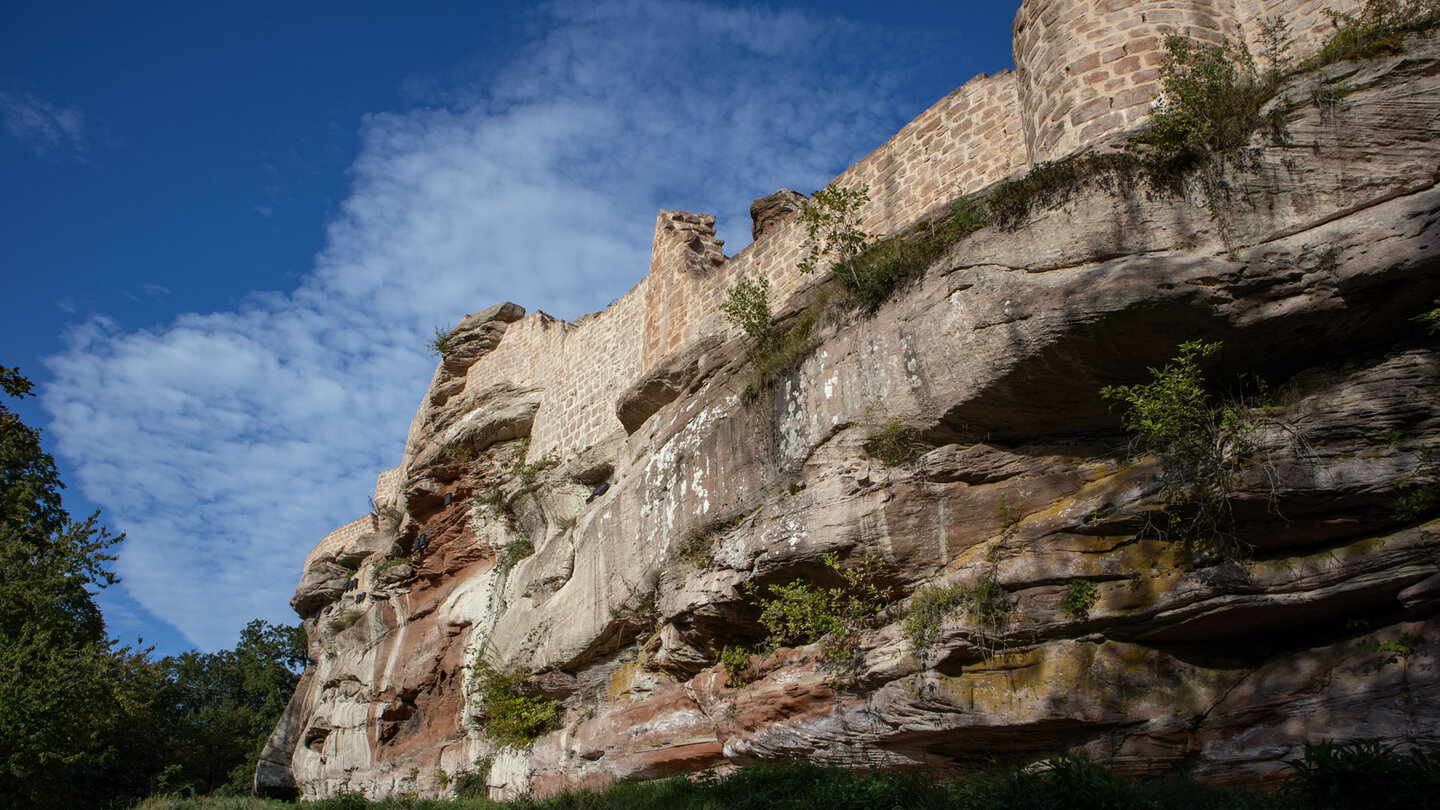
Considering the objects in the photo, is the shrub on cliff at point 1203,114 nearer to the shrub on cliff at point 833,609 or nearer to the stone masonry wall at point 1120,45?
the stone masonry wall at point 1120,45

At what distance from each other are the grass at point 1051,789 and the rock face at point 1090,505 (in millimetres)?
314

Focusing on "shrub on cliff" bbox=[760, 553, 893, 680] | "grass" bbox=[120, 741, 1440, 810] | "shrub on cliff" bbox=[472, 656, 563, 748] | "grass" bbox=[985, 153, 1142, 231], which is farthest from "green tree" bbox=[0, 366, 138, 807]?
"grass" bbox=[985, 153, 1142, 231]

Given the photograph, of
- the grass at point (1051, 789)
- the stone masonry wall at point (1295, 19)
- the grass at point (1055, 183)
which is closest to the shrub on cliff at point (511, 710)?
the grass at point (1051, 789)

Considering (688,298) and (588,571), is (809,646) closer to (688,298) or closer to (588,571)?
(588,571)

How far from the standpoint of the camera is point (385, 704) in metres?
16.3

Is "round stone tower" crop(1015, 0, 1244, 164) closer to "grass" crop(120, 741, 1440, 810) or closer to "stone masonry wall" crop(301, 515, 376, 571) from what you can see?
"grass" crop(120, 741, 1440, 810)

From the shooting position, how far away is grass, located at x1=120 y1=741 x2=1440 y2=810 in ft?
16.4

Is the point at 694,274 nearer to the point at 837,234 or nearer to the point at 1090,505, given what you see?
the point at 837,234

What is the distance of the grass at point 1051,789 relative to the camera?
500cm

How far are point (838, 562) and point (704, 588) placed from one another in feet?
5.60

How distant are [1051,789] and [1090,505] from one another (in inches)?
92.7

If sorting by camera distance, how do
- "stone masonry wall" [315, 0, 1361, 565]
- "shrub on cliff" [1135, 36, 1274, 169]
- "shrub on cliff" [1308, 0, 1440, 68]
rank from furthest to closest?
"stone masonry wall" [315, 0, 1361, 565] < "shrub on cliff" [1135, 36, 1274, 169] < "shrub on cliff" [1308, 0, 1440, 68]

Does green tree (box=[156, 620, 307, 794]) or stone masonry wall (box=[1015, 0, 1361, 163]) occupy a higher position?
stone masonry wall (box=[1015, 0, 1361, 163])

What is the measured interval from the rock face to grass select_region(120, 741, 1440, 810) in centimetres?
31
